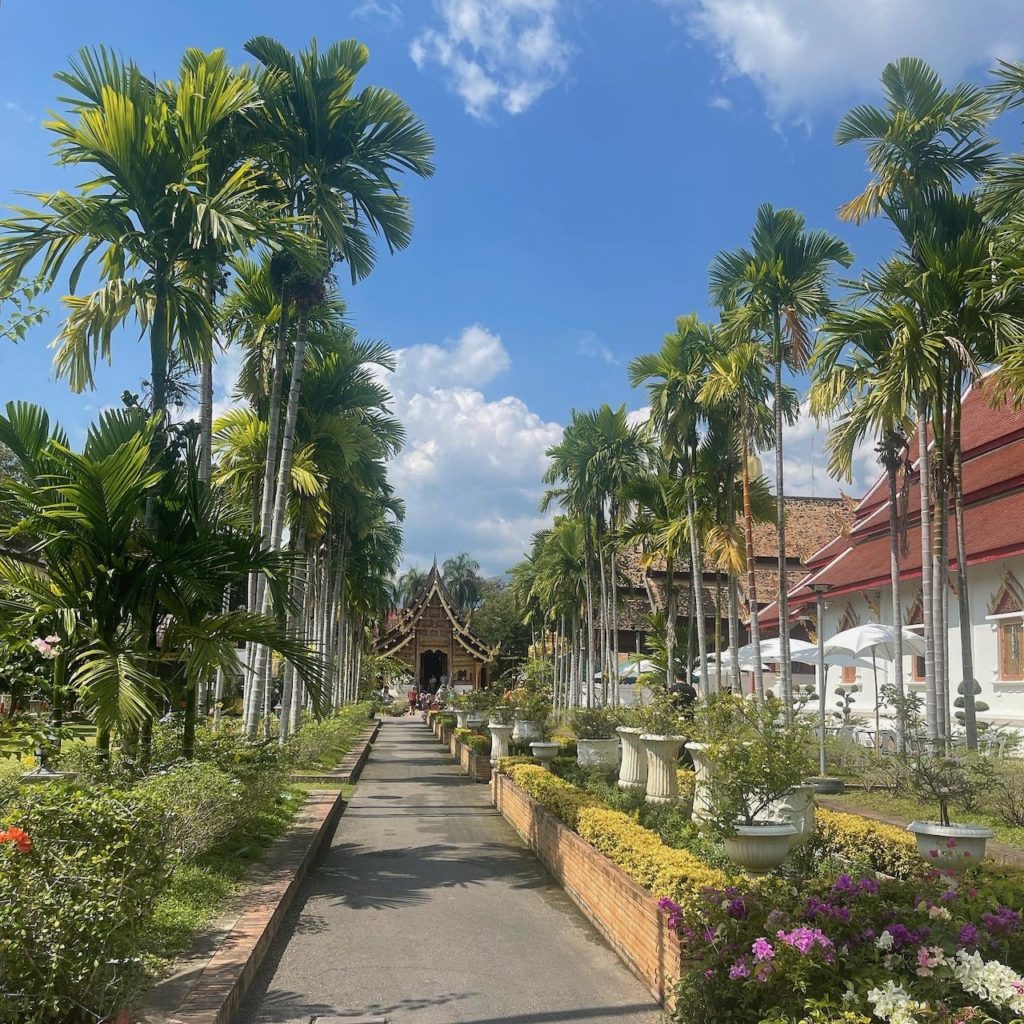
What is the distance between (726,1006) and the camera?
3.98 m

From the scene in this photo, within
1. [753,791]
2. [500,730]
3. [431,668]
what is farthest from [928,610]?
[431,668]

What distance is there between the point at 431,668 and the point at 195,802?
61336 mm

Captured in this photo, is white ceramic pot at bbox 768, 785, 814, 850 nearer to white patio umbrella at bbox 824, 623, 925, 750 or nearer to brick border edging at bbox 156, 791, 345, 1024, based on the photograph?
brick border edging at bbox 156, 791, 345, 1024

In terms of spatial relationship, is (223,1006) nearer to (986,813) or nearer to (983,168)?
(986,813)

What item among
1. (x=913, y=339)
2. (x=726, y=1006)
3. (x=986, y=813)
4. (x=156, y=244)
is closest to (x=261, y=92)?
(x=156, y=244)

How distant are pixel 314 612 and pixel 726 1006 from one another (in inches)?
844

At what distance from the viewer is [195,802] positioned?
646 cm

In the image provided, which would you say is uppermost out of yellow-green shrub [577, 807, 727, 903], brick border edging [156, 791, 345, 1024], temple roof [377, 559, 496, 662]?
temple roof [377, 559, 496, 662]

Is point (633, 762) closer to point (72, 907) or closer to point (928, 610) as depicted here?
point (928, 610)

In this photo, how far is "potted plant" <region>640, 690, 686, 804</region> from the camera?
32.1 ft

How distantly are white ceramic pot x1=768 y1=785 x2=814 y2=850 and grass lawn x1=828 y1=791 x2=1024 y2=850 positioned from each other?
12.1 feet

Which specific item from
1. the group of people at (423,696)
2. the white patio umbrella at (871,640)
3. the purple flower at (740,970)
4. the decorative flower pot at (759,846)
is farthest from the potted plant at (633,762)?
the group of people at (423,696)

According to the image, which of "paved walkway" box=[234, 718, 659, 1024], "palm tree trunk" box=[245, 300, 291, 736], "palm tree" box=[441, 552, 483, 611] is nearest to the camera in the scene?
"paved walkway" box=[234, 718, 659, 1024]

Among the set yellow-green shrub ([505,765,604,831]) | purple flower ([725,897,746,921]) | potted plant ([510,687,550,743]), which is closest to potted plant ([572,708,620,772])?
yellow-green shrub ([505,765,604,831])
